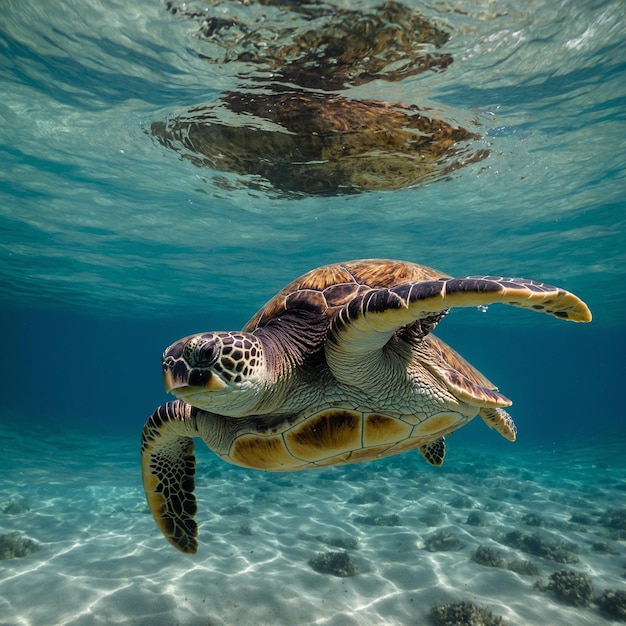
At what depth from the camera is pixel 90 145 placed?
1181 centimetres

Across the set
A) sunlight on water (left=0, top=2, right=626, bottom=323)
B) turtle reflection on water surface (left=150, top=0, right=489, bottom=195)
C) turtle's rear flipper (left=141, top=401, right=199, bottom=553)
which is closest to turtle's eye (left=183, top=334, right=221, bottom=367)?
turtle's rear flipper (left=141, top=401, right=199, bottom=553)

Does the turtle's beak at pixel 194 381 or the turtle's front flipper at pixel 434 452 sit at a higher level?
the turtle's beak at pixel 194 381

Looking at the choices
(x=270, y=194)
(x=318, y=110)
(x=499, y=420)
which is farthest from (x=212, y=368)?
(x=270, y=194)

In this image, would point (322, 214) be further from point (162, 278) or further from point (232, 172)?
point (162, 278)

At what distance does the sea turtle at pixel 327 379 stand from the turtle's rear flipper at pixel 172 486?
1 cm

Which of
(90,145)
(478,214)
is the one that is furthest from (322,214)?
(90,145)

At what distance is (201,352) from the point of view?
109 inches

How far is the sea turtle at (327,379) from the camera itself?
8.84 ft

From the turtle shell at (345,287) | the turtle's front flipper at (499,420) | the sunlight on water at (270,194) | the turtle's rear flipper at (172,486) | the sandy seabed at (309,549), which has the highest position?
the sunlight on water at (270,194)

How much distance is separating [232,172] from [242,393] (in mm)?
11073

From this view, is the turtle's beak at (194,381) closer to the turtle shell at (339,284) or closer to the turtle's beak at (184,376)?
the turtle's beak at (184,376)

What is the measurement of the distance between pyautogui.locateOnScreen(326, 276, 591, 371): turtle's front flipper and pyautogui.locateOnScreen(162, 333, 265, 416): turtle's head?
29.7 inches

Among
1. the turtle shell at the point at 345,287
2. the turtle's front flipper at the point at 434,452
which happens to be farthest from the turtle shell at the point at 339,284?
the turtle's front flipper at the point at 434,452

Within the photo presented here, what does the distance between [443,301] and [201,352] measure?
1637 mm
